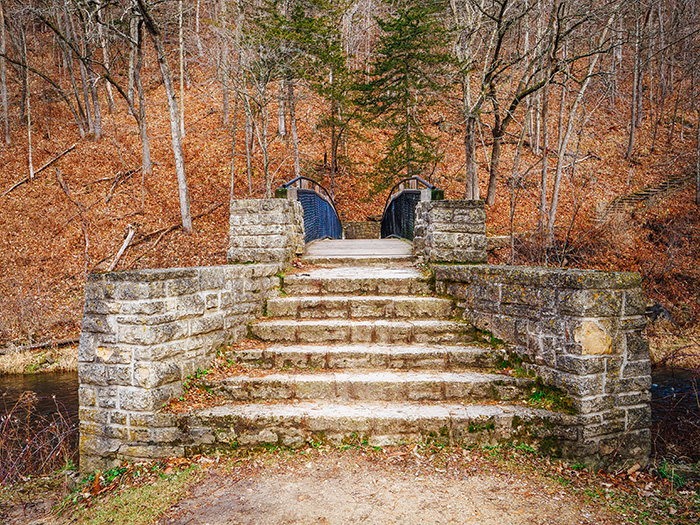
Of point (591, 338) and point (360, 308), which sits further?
point (360, 308)

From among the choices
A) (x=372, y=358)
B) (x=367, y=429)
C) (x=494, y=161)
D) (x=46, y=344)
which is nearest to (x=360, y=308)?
(x=372, y=358)

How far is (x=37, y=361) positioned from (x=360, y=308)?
327 inches

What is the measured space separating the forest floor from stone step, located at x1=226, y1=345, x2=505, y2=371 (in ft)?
3.10

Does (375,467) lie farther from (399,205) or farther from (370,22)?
(370,22)

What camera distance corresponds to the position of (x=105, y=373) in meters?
3.68

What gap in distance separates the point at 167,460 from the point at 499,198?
16.2 meters

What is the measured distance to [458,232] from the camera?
5.90m

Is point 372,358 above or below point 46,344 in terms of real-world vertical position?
above

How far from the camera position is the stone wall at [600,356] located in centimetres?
354

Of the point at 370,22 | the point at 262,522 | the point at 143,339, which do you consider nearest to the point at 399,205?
the point at 143,339

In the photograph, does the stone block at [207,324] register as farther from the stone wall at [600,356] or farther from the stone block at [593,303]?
the stone block at [593,303]

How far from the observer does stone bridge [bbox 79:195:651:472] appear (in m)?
3.58

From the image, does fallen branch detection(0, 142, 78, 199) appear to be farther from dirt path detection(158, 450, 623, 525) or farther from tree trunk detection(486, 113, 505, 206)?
dirt path detection(158, 450, 623, 525)

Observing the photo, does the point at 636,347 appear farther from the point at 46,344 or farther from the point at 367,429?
the point at 46,344
